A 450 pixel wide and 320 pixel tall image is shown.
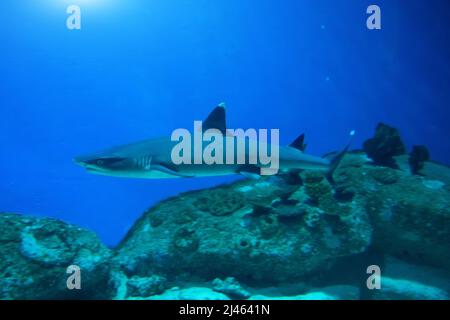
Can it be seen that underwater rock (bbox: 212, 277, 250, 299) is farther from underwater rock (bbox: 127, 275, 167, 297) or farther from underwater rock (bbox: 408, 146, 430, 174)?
underwater rock (bbox: 408, 146, 430, 174)

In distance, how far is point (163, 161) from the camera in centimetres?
485

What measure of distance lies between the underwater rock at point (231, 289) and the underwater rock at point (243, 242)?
426 millimetres

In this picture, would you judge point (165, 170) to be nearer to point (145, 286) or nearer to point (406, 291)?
point (145, 286)

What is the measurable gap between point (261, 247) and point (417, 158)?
18.4ft

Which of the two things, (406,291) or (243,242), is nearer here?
(406,291)

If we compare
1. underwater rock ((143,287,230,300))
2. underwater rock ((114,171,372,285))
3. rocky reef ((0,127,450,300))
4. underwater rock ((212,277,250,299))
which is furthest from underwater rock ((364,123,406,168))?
underwater rock ((143,287,230,300))

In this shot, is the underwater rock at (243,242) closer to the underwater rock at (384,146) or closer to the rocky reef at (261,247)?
the rocky reef at (261,247)

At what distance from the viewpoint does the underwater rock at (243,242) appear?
5727 mm

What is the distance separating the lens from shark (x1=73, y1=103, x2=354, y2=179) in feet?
15.2

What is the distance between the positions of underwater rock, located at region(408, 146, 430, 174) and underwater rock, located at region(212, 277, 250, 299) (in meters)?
5.88

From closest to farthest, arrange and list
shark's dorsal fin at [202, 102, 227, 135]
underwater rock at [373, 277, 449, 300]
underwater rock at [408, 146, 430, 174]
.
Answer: underwater rock at [373, 277, 449, 300] < shark's dorsal fin at [202, 102, 227, 135] < underwater rock at [408, 146, 430, 174]

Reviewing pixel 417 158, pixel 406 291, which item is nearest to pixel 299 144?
pixel 406 291

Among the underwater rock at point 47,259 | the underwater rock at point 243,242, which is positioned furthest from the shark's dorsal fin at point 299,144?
the underwater rock at point 47,259
